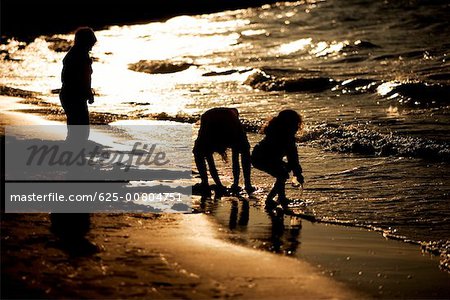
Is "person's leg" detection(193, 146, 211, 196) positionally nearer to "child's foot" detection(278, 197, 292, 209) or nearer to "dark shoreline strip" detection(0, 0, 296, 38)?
"child's foot" detection(278, 197, 292, 209)

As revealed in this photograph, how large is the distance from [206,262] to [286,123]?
9.33 ft

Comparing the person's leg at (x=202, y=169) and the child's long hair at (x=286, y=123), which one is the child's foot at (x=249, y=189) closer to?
the person's leg at (x=202, y=169)

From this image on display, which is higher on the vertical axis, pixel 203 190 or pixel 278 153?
pixel 278 153

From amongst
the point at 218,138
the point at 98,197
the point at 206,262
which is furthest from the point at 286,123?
the point at 206,262

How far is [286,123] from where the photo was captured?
8992 millimetres

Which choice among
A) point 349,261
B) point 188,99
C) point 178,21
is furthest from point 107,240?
point 178,21

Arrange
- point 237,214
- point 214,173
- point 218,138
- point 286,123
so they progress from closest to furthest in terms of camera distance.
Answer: point 237,214, point 286,123, point 218,138, point 214,173

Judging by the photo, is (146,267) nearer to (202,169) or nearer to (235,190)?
(202,169)

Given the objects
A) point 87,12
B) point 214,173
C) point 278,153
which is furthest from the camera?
point 87,12

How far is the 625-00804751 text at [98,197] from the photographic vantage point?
8156 millimetres

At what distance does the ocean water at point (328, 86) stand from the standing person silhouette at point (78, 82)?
8.12 ft

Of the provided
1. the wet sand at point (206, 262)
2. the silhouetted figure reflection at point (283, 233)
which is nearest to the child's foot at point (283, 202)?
the silhouetted figure reflection at point (283, 233)

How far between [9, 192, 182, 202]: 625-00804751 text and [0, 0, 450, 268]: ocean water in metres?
1.66

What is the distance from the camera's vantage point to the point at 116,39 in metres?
40.6
